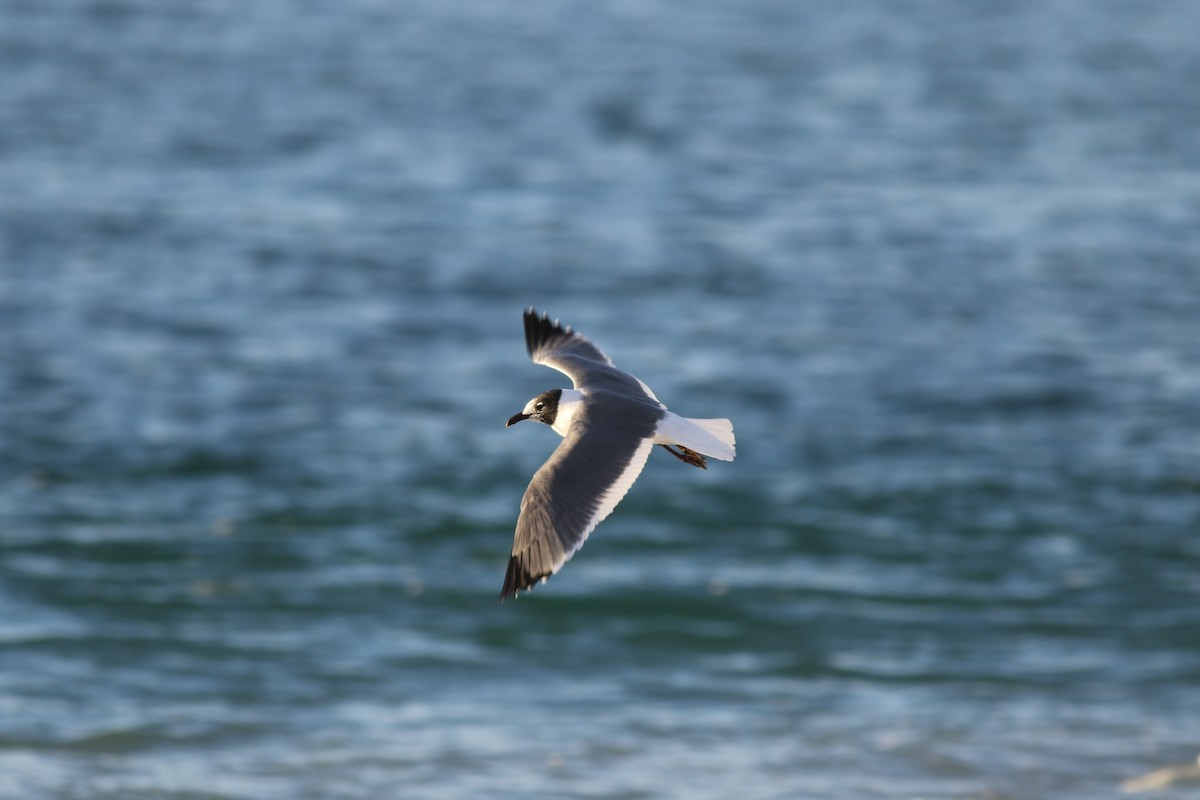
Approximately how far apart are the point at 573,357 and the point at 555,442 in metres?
9.21

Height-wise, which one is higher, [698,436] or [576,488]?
[698,436]

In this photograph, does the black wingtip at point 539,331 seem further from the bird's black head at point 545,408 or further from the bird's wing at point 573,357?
the bird's black head at point 545,408

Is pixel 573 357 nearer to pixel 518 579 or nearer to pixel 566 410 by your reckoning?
pixel 566 410

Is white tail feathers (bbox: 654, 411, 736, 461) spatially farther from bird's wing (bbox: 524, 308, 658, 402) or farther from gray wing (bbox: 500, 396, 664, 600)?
bird's wing (bbox: 524, 308, 658, 402)

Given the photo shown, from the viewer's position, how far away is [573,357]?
22.0ft

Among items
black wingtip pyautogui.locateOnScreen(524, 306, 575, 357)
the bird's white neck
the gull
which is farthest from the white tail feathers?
black wingtip pyautogui.locateOnScreen(524, 306, 575, 357)

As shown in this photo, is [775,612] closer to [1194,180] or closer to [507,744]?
[507,744]

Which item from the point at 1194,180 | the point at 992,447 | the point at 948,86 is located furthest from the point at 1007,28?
the point at 992,447

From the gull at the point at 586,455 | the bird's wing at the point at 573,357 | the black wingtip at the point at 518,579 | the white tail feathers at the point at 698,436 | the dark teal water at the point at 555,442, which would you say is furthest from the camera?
the dark teal water at the point at 555,442

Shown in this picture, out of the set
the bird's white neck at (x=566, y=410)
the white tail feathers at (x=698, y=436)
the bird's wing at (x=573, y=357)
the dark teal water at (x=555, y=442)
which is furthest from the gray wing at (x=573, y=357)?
the dark teal water at (x=555, y=442)

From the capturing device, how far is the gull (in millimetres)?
5301

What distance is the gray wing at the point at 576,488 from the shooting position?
208 inches

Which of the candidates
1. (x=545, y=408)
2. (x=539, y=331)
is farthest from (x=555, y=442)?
(x=545, y=408)

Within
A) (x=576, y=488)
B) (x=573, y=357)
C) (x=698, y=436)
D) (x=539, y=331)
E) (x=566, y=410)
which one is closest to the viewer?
(x=576, y=488)
